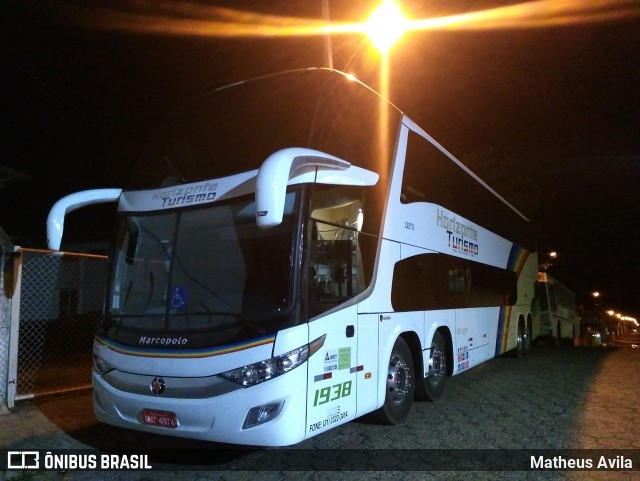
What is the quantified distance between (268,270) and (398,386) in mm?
2639

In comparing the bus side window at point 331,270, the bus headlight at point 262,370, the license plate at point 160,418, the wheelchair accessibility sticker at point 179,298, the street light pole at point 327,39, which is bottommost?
the license plate at point 160,418

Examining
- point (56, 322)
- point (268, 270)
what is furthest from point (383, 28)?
point (56, 322)

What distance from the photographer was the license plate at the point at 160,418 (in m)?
4.46

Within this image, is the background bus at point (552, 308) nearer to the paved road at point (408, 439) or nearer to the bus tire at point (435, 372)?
the paved road at point (408, 439)

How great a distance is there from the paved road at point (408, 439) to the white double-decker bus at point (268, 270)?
0.47m

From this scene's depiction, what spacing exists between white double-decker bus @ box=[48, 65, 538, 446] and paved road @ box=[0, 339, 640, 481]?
0.47 meters

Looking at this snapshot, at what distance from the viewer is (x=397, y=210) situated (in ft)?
20.2

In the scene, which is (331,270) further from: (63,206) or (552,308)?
(552,308)

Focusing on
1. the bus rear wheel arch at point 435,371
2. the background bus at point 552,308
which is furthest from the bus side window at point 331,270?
the background bus at point 552,308

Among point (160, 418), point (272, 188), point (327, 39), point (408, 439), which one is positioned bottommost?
point (408, 439)

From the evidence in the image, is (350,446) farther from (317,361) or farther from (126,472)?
(126,472)

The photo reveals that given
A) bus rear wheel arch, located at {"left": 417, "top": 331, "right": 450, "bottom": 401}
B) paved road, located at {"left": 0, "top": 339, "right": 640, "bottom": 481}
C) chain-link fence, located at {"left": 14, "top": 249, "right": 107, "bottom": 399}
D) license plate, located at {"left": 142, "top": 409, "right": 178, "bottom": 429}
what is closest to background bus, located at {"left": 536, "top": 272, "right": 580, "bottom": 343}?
paved road, located at {"left": 0, "top": 339, "right": 640, "bottom": 481}

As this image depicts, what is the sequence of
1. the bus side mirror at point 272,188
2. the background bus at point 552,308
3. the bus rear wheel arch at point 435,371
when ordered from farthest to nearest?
1. the background bus at point 552,308
2. the bus rear wheel arch at point 435,371
3. the bus side mirror at point 272,188

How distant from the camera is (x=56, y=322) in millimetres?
11570
